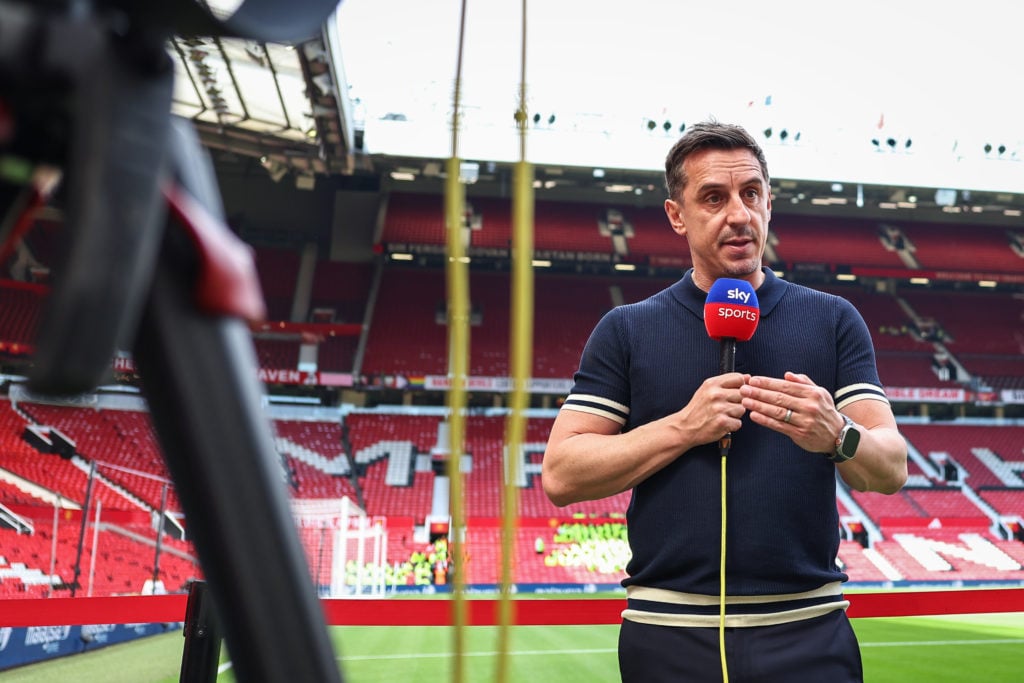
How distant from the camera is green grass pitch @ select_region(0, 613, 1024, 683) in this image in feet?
21.9

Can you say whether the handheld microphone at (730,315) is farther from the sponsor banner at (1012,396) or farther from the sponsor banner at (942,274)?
the sponsor banner at (1012,396)

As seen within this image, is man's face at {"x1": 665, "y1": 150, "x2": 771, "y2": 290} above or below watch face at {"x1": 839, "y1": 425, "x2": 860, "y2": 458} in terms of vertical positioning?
above

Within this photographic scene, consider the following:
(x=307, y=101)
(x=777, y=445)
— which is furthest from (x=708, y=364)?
(x=307, y=101)

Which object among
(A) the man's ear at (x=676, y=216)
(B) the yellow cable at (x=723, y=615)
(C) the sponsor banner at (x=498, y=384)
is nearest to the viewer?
(B) the yellow cable at (x=723, y=615)

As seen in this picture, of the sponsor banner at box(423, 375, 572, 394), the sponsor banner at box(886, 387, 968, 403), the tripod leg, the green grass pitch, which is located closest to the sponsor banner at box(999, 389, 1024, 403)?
the sponsor banner at box(886, 387, 968, 403)

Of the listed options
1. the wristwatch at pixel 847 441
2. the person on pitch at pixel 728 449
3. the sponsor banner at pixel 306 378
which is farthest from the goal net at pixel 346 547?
the wristwatch at pixel 847 441

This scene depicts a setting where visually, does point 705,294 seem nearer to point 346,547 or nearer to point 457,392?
point 457,392

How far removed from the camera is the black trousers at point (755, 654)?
1.48 meters

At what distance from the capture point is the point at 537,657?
26.7 ft

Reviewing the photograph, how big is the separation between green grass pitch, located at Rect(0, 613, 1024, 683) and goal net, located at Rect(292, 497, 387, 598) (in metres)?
2.73

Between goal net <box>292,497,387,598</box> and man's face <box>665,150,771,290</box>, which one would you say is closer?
man's face <box>665,150,771,290</box>

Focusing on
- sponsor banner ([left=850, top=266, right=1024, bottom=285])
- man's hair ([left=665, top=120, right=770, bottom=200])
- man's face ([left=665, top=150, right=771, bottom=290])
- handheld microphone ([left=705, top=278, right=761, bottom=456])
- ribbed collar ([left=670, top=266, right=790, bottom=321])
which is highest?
sponsor banner ([left=850, top=266, right=1024, bottom=285])

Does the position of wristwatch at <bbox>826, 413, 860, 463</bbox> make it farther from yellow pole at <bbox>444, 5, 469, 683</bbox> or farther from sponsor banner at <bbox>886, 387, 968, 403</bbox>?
sponsor banner at <bbox>886, 387, 968, 403</bbox>

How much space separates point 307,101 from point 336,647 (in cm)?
1660
